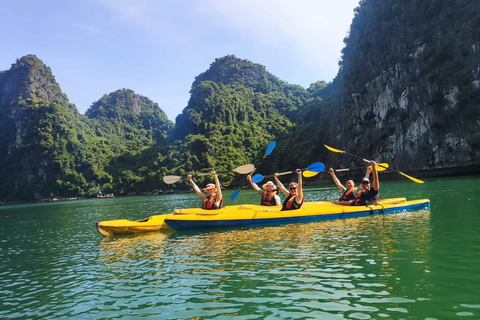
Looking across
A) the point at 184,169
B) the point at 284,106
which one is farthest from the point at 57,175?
the point at 284,106

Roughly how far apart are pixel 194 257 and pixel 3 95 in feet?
428

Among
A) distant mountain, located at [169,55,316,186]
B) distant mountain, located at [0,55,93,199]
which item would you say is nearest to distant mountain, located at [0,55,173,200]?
distant mountain, located at [0,55,93,199]

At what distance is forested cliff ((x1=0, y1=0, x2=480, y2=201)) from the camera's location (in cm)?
3931

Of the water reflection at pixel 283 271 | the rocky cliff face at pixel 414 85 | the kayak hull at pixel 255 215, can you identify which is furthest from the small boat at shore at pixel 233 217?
the rocky cliff face at pixel 414 85

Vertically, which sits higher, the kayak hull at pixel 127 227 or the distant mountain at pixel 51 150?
the distant mountain at pixel 51 150

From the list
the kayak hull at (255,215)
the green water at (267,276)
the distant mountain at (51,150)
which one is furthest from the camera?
the distant mountain at (51,150)

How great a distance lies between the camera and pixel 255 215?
10961 mm

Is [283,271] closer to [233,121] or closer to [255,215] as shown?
[255,215]

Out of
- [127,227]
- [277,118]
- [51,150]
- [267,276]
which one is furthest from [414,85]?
[51,150]

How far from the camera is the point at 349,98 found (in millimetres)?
53531

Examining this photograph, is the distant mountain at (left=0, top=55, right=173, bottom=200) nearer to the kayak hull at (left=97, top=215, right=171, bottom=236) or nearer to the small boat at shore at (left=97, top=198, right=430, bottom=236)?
the kayak hull at (left=97, top=215, right=171, bottom=236)

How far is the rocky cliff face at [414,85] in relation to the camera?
123ft

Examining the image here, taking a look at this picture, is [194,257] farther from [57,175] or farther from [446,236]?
[57,175]

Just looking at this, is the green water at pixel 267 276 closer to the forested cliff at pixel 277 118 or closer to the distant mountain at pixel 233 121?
the forested cliff at pixel 277 118
